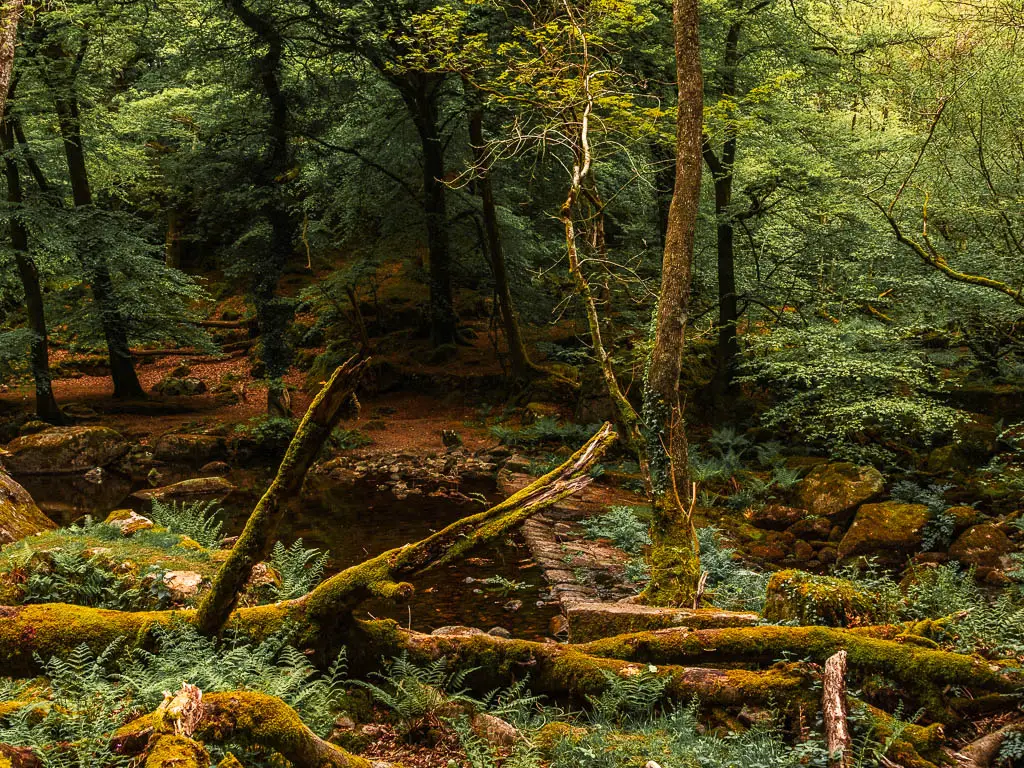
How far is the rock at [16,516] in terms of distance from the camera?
7.70 meters

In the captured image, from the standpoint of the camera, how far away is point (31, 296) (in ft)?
57.9

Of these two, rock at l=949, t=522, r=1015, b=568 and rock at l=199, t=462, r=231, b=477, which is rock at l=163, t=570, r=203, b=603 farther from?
rock at l=199, t=462, r=231, b=477

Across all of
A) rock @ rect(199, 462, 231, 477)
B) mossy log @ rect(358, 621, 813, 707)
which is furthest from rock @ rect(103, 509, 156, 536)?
rock @ rect(199, 462, 231, 477)

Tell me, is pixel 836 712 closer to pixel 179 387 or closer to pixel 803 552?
pixel 803 552

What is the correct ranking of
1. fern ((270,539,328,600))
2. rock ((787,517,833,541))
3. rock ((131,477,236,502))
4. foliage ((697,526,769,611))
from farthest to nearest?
rock ((131,477,236,502)) → rock ((787,517,833,541)) → foliage ((697,526,769,611)) → fern ((270,539,328,600))

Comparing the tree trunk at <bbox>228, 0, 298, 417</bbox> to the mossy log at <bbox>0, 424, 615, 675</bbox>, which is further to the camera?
the tree trunk at <bbox>228, 0, 298, 417</bbox>

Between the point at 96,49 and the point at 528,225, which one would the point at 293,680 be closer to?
the point at 528,225

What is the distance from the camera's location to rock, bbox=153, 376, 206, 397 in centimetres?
2123

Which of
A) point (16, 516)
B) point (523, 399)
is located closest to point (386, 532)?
point (16, 516)

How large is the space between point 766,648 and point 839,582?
1678mm

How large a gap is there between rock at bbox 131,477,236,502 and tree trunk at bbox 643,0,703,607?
8988mm

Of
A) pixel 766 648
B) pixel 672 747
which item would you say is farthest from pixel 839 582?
pixel 672 747

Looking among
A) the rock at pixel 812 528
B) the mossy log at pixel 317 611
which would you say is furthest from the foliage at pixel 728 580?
the mossy log at pixel 317 611

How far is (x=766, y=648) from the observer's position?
4621 mm
